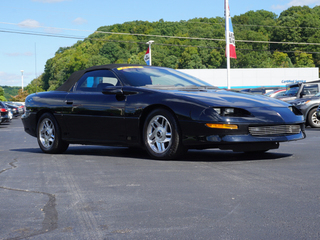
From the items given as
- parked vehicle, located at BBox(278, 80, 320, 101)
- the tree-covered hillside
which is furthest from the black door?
the tree-covered hillside

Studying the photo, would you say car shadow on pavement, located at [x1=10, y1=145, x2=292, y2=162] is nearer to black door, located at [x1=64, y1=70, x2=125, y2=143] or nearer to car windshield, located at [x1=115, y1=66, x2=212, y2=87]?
black door, located at [x1=64, y1=70, x2=125, y2=143]

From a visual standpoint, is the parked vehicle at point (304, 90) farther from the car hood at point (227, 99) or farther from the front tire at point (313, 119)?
the car hood at point (227, 99)

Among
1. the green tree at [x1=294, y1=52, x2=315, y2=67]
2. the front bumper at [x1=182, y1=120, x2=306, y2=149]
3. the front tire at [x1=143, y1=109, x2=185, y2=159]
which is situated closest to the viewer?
the front bumper at [x1=182, y1=120, x2=306, y2=149]

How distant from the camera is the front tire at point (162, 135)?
6441 millimetres

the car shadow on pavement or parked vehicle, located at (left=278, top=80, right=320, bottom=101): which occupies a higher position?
parked vehicle, located at (left=278, top=80, right=320, bottom=101)

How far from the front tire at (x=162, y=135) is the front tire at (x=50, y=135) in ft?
6.20

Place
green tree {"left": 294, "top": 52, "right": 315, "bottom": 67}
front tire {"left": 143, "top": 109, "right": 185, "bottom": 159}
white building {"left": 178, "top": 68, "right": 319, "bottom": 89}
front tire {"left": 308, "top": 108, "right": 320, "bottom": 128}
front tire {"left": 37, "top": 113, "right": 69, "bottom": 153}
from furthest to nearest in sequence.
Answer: green tree {"left": 294, "top": 52, "right": 315, "bottom": 67} < white building {"left": 178, "top": 68, "right": 319, "bottom": 89} < front tire {"left": 308, "top": 108, "right": 320, "bottom": 128} < front tire {"left": 37, "top": 113, "right": 69, "bottom": 153} < front tire {"left": 143, "top": 109, "right": 185, "bottom": 159}

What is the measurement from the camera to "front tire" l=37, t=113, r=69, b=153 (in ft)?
26.3

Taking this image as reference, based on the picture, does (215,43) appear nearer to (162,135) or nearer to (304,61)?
(304,61)

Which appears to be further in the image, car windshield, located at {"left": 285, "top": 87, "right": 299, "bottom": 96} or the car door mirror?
car windshield, located at {"left": 285, "top": 87, "right": 299, "bottom": 96}

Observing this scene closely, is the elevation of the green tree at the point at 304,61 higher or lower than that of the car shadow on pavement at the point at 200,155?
higher

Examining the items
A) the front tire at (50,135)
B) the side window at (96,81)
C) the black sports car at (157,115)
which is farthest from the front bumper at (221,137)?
the front tire at (50,135)

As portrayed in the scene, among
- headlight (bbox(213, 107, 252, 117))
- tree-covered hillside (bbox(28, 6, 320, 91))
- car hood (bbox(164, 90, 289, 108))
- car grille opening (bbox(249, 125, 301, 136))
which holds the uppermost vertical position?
tree-covered hillside (bbox(28, 6, 320, 91))

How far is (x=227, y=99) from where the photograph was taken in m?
6.43
